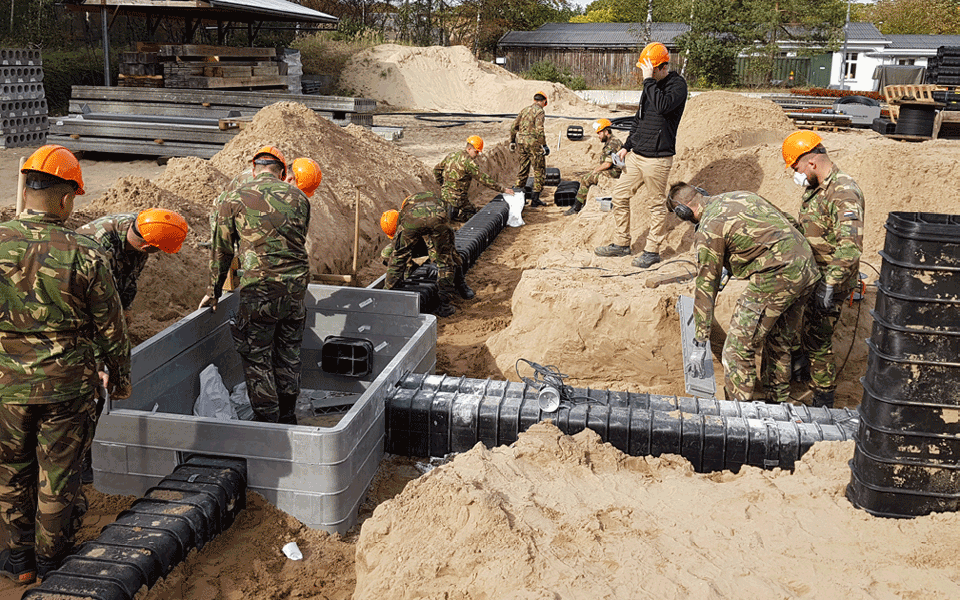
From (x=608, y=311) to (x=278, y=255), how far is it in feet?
9.58

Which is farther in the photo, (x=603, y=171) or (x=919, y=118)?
(x=919, y=118)

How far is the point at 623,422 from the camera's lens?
457 cm

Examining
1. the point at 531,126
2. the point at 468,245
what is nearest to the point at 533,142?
the point at 531,126

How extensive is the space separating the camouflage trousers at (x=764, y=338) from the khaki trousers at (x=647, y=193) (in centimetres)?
259

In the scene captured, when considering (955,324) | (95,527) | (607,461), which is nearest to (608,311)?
(607,461)

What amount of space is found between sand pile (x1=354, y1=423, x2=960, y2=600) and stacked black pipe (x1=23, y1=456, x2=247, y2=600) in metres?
0.88

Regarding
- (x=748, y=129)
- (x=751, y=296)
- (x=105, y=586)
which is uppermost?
(x=748, y=129)

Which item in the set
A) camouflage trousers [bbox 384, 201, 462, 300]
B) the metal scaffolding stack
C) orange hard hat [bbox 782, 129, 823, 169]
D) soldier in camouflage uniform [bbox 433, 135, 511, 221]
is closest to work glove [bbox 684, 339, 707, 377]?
orange hard hat [bbox 782, 129, 823, 169]

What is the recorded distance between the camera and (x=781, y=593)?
2838 millimetres

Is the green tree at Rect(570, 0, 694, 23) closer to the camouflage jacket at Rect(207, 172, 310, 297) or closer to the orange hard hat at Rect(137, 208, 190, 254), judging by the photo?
the camouflage jacket at Rect(207, 172, 310, 297)

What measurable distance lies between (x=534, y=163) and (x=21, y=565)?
10.9 meters

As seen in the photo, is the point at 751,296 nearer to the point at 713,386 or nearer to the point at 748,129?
the point at 713,386

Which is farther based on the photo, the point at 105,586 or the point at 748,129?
the point at 748,129

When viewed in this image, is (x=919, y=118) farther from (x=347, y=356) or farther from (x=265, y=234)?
(x=265, y=234)
